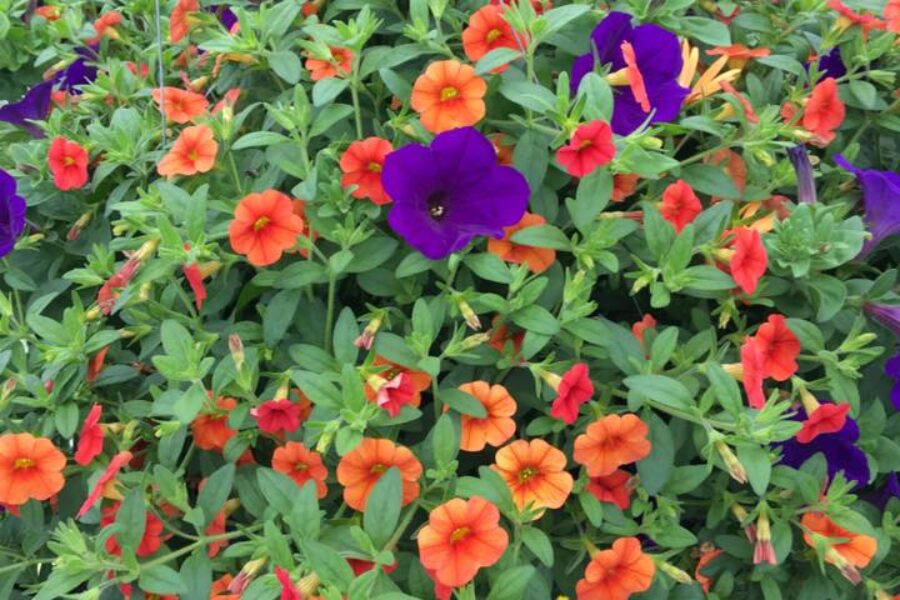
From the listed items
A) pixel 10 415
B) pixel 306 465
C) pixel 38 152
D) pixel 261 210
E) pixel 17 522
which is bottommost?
pixel 17 522

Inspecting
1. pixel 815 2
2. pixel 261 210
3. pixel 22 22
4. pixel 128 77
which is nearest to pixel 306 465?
pixel 261 210

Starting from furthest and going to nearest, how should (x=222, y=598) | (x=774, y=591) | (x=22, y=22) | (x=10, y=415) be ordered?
(x=22, y=22) → (x=10, y=415) → (x=774, y=591) → (x=222, y=598)

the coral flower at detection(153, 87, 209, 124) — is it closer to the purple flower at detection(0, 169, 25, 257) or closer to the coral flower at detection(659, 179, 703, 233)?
the purple flower at detection(0, 169, 25, 257)

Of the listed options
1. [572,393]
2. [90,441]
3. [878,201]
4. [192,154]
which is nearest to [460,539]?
[572,393]

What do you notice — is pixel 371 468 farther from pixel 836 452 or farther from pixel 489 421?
pixel 836 452

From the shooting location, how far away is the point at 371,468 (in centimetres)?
108

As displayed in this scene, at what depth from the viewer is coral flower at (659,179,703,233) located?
1.20 m

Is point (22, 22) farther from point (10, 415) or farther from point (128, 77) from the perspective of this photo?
point (10, 415)

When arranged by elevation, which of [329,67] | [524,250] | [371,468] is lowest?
[371,468]

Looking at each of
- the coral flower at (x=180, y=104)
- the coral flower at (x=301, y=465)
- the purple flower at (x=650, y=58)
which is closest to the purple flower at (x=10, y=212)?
the coral flower at (x=180, y=104)

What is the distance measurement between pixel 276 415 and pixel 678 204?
52 cm

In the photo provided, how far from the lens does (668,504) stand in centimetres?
114

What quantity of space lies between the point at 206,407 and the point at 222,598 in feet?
0.68

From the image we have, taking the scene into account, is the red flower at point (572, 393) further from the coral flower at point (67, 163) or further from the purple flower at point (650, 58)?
the coral flower at point (67, 163)
